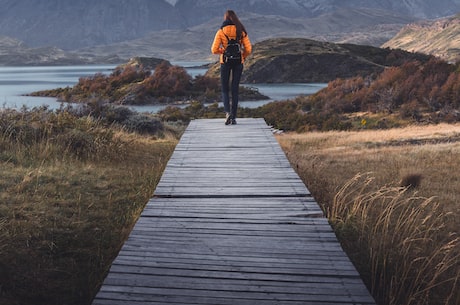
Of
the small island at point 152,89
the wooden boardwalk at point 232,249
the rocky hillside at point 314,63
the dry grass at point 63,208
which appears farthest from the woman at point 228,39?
the rocky hillside at point 314,63

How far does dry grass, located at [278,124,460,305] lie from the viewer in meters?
3.97

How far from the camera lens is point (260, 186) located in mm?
5105

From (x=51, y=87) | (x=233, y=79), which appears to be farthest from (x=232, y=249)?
(x=51, y=87)

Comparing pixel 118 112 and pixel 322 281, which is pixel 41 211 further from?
pixel 118 112

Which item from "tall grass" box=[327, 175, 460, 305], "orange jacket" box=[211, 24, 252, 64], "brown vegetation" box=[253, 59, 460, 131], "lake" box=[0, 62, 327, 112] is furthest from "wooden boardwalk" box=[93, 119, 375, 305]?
"brown vegetation" box=[253, 59, 460, 131]

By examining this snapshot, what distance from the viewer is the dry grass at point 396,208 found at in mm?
3971

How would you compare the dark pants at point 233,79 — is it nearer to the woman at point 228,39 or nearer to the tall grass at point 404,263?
the woman at point 228,39

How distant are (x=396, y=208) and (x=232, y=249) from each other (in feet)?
12.2

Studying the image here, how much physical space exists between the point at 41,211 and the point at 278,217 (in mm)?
2639

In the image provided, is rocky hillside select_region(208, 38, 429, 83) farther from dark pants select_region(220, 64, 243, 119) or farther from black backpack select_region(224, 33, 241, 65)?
black backpack select_region(224, 33, 241, 65)

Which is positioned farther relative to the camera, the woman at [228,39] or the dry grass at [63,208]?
the woman at [228,39]

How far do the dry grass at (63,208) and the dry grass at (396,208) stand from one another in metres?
2.23

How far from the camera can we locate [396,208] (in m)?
6.43

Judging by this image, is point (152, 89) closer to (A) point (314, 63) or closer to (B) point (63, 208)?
(A) point (314, 63)
